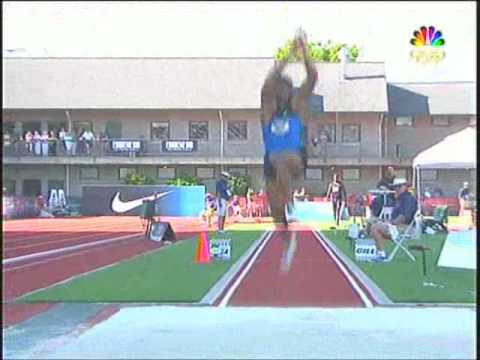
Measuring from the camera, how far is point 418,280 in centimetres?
1159

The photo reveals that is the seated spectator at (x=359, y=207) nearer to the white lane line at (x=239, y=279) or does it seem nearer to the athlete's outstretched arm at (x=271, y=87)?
the white lane line at (x=239, y=279)

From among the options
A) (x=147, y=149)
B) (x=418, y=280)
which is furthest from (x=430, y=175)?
(x=147, y=149)

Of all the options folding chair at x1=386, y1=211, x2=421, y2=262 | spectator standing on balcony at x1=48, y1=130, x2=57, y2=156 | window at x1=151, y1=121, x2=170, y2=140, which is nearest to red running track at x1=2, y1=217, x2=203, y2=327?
spectator standing on balcony at x1=48, y1=130, x2=57, y2=156

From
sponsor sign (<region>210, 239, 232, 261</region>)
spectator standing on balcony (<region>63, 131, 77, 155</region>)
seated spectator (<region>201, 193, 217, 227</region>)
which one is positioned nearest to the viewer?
spectator standing on balcony (<region>63, 131, 77, 155</region>)

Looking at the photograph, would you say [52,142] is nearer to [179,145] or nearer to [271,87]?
[179,145]

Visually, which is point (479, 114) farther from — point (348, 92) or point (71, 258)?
point (71, 258)

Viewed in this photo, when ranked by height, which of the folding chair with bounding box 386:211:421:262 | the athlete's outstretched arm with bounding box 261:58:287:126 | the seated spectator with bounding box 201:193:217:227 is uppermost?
the athlete's outstretched arm with bounding box 261:58:287:126

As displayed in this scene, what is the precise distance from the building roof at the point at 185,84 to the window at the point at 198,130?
156 mm

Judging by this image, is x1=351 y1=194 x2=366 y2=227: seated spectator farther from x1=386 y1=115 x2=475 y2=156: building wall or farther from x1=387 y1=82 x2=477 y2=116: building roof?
x1=387 y1=82 x2=477 y2=116: building roof

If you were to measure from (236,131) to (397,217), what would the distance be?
25.6 feet

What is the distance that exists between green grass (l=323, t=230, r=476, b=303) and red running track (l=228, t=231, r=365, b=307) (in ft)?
1.55

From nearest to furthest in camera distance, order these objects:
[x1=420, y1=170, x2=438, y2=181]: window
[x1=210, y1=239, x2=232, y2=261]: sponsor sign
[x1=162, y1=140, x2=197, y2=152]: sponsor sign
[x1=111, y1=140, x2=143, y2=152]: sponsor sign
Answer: [x1=162, y1=140, x2=197, y2=152]: sponsor sign, [x1=111, y1=140, x2=143, y2=152]: sponsor sign, [x1=210, y1=239, x2=232, y2=261]: sponsor sign, [x1=420, y1=170, x2=438, y2=181]: window

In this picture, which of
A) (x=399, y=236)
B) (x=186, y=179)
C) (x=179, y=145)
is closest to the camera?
(x=179, y=145)

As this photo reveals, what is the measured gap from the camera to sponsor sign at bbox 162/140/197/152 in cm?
786
